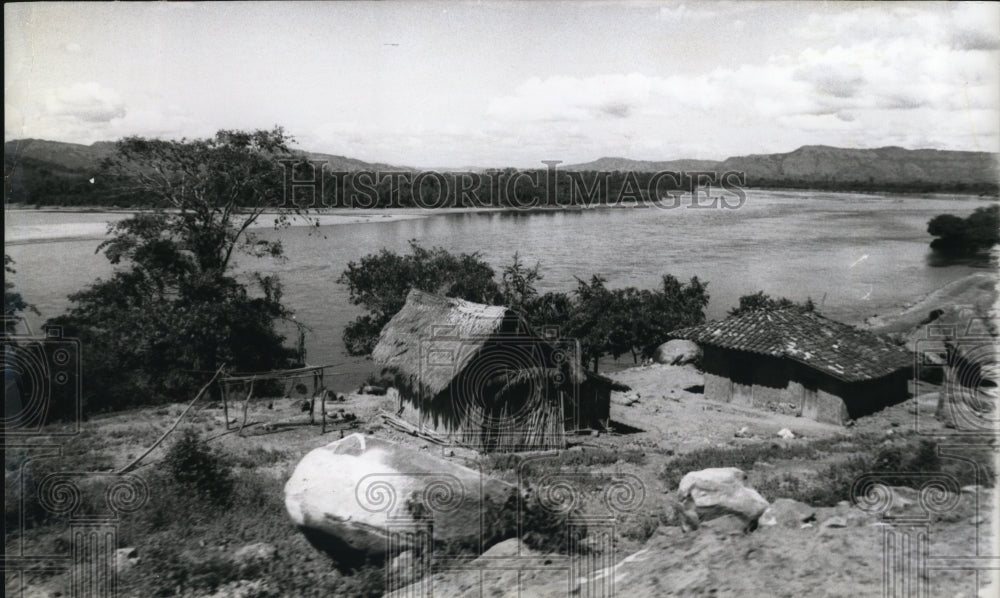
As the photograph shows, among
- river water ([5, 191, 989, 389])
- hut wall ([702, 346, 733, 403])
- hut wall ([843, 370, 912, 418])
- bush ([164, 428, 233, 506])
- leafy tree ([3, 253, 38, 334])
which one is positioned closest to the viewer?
bush ([164, 428, 233, 506])

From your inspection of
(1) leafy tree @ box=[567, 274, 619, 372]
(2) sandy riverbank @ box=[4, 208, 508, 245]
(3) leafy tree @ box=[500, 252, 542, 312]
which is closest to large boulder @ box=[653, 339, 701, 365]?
(1) leafy tree @ box=[567, 274, 619, 372]

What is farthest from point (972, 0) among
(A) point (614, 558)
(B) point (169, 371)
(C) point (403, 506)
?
(B) point (169, 371)

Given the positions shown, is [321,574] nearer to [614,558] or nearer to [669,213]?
[614,558]

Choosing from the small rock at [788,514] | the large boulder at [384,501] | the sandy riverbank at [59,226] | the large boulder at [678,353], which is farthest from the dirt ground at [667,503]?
the large boulder at [678,353]

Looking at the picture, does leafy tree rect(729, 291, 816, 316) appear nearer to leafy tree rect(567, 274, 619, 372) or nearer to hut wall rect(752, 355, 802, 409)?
leafy tree rect(567, 274, 619, 372)

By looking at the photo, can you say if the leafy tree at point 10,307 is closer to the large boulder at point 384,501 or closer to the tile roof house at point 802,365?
the large boulder at point 384,501

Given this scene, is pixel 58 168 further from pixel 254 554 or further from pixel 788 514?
pixel 788 514

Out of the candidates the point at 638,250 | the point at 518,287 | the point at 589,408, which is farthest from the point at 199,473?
the point at 638,250
